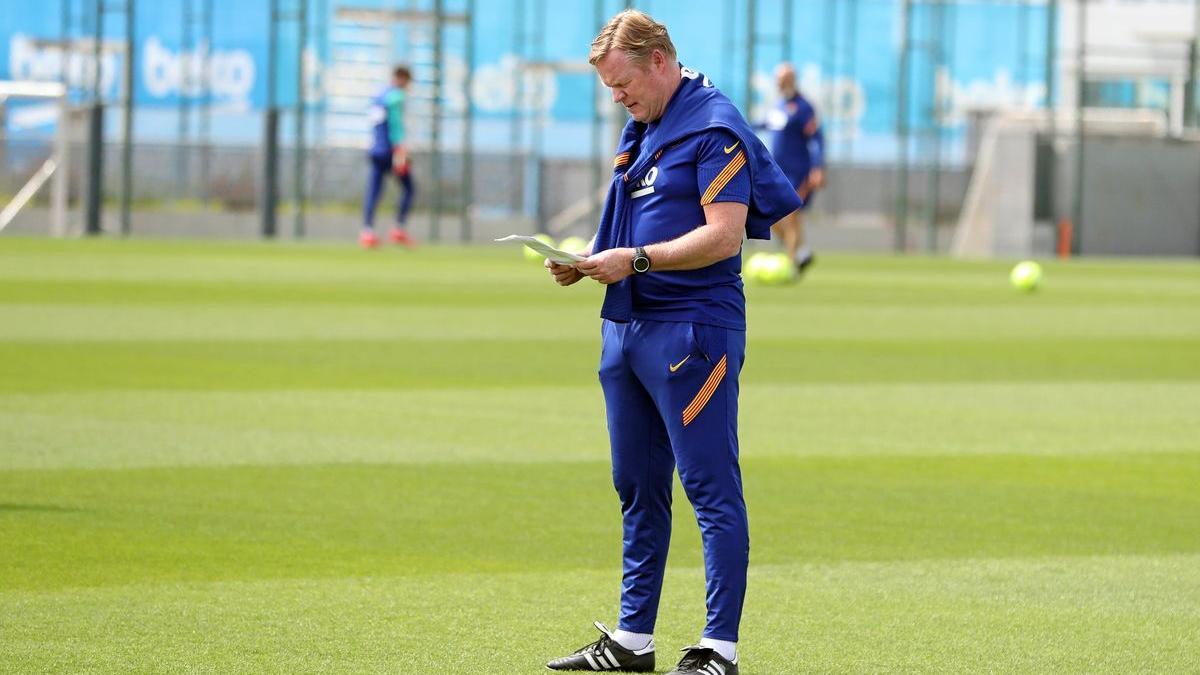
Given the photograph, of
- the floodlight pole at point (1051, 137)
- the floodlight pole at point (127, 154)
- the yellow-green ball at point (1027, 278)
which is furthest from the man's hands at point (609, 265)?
the floodlight pole at point (1051, 137)

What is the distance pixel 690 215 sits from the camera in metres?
5.39

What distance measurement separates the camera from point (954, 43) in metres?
50.0

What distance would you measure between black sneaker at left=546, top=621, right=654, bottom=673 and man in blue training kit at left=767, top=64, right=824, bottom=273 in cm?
1871

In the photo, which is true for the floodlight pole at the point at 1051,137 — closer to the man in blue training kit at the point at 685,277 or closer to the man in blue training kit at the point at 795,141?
the man in blue training kit at the point at 795,141

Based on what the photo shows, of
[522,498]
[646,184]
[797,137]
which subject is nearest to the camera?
[646,184]

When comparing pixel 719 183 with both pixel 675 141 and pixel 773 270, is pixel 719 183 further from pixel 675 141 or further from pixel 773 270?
pixel 773 270

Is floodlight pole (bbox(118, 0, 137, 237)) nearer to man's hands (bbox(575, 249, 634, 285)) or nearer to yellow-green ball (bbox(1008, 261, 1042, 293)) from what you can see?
yellow-green ball (bbox(1008, 261, 1042, 293))

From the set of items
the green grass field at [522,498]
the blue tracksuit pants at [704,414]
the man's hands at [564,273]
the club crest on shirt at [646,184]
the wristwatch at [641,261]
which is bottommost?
the green grass field at [522,498]

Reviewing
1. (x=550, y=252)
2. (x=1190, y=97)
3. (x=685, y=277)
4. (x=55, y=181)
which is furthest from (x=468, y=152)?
(x=550, y=252)

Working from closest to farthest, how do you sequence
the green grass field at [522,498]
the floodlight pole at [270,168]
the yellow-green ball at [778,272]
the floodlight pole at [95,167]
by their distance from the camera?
the green grass field at [522,498] < the yellow-green ball at [778,272] < the floodlight pole at [95,167] < the floodlight pole at [270,168]

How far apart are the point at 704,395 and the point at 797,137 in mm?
19404

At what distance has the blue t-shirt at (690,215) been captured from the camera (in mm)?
5293

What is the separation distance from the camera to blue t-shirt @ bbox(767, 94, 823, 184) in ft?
79.4

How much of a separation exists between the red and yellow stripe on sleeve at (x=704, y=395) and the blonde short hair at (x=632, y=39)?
2.76ft
